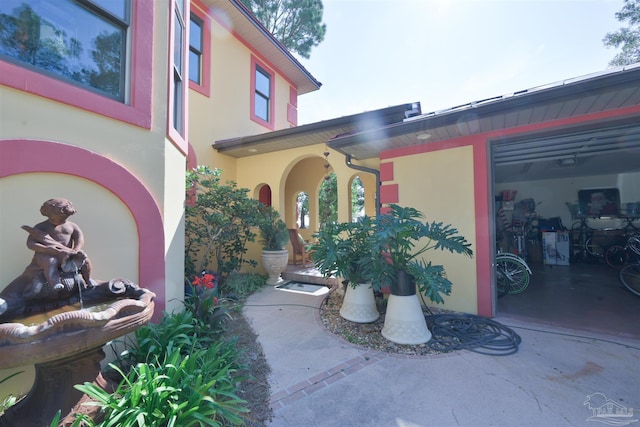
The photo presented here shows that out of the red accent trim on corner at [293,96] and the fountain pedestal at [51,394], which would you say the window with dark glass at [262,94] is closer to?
the red accent trim on corner at [293,96]

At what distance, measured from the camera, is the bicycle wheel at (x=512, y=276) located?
4.85m

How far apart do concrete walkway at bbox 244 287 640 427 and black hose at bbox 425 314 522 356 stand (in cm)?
11

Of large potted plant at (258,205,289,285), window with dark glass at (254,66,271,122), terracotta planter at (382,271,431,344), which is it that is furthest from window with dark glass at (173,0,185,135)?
window with dark glass at (254,66,271,122)

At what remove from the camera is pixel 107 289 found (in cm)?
215

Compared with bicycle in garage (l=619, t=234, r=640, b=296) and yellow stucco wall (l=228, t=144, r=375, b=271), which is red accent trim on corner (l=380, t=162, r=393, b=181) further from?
bicycle in garage (l=619, t=234, r=640, b=296)

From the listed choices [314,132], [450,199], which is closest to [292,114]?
[314,132]

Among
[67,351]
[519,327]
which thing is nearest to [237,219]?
[67,351]

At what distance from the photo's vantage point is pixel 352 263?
12.2ft

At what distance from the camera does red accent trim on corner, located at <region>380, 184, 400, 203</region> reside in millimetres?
4637

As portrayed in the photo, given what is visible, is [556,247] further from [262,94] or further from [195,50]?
[195,50]

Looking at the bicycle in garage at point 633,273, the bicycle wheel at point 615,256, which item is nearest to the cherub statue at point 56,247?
the bicycle in garage at point 633,273

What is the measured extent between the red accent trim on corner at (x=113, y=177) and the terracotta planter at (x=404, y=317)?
270cm

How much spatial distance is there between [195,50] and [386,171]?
5.97 m

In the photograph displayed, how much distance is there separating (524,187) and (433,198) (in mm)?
7721
